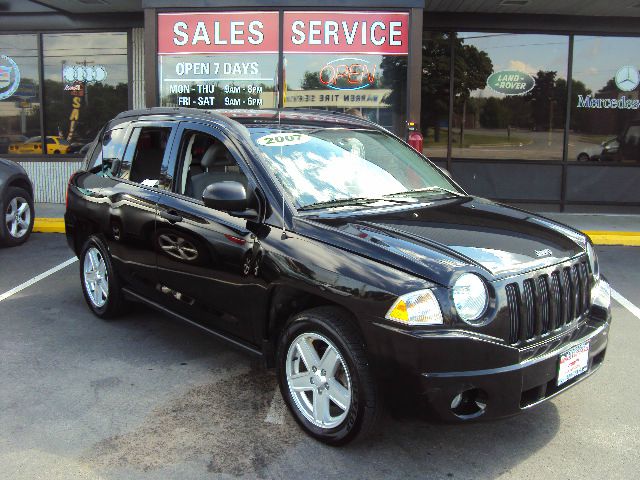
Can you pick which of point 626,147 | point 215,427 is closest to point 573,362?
point 215,427

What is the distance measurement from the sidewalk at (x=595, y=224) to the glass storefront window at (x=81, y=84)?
1310 millimetres

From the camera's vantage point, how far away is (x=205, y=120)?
4320 mm

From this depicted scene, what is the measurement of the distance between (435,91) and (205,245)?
7760 millimetres

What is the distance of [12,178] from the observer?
8.10 metres

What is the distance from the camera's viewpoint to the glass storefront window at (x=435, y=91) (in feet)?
35.2

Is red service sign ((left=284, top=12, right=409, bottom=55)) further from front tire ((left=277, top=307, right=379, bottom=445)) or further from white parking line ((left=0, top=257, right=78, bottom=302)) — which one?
front tire ((left=277, top=307, right=379, bottom=445))

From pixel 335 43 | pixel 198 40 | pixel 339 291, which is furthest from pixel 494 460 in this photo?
pixel 198 40

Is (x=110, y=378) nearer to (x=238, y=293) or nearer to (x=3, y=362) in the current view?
(x=3, y=362)

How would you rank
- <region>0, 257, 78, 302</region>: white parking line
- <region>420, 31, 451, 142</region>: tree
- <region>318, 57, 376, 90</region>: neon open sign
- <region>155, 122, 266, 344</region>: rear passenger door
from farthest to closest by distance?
<region>420, 31, 451, 142</region>: tree < <region>318, 57, 376, 90</region>: neon open sign < <region>0, 257, 78, 302</region>: white parking line < <region>155, 122, 266, 344</region>: rear passenger door

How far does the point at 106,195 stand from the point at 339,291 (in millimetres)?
2730

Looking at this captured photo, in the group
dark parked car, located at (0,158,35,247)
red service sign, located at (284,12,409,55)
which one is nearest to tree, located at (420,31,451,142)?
red service sign, located at (284,12,409,55)

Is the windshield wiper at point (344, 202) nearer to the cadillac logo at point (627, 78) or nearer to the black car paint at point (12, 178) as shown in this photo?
the black car paint at point (12, 178)

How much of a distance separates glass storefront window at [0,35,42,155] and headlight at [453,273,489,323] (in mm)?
10070

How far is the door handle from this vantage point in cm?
422
